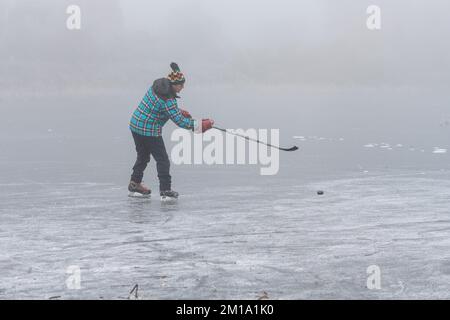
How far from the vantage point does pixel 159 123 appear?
11633mm

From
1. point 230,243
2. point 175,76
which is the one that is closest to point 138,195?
point 175,76

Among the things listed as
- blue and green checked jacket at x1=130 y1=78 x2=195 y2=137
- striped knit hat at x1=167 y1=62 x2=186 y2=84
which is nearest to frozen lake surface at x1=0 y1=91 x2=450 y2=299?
blue and green checked jacket at x1=130 y1=78 x2=195 y2=137

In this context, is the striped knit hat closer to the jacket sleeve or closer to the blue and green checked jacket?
the blue and green checked jacket

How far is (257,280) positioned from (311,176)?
8380 millimetres

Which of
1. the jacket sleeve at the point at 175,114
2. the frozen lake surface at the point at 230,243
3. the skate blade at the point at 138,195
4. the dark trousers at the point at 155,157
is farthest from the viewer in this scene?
the skate blade at the point at 138,195

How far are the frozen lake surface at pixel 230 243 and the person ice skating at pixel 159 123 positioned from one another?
0.34 metres

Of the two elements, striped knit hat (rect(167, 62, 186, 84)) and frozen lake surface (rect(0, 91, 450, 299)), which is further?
striped knit hat (rect(167, 62, 186, 84))

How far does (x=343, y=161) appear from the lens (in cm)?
1791

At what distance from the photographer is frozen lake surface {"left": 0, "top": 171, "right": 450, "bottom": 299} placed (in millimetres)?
6195

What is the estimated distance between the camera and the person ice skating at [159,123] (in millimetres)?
11242

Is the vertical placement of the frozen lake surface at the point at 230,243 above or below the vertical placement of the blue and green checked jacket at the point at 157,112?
below

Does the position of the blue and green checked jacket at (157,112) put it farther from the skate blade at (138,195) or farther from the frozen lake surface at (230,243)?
the frozen lake surface at (230,243)

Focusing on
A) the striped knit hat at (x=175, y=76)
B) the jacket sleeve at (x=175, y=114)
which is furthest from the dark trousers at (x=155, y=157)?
the striped knit hat at (x=175, y=76)

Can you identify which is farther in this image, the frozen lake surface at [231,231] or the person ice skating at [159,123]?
the person ice skating at [159,123]
